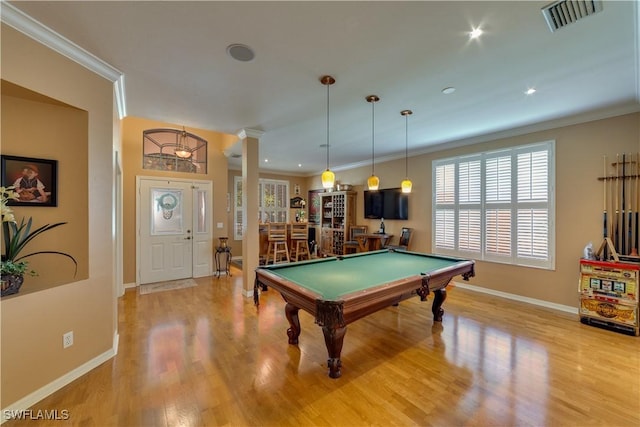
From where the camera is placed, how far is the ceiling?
1841 millimetres

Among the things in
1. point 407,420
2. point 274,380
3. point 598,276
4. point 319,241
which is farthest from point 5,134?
point 319,241

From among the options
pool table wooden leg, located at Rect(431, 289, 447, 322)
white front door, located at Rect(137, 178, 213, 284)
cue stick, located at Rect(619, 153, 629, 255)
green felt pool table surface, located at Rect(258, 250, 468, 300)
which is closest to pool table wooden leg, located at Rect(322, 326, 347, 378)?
green felt pool table surface, located at Rect(258, 250, 468, 300)

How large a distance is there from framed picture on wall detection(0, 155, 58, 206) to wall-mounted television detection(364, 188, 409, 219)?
5.54m

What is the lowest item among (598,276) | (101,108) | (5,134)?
(598,276)

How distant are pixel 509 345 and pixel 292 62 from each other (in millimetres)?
3807

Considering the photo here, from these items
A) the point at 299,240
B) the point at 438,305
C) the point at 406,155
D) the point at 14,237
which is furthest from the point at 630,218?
the point at 14,237

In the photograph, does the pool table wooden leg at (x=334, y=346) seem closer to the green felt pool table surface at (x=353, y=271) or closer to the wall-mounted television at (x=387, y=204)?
the green felt pool table surface at (x=353, y=271)

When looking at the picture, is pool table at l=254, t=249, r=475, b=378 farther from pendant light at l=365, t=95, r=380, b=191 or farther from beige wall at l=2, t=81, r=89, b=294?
beige wall at l=2, t=81, r=89, b=294

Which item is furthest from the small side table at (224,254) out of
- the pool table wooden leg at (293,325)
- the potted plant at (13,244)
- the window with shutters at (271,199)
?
the potted plant at (13,244)

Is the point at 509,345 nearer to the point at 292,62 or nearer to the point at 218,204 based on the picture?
the point at 292,62

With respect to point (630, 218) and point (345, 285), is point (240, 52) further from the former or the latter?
point (630, 218)

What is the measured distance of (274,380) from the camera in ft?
7.52

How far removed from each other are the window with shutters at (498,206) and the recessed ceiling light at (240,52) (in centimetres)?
442

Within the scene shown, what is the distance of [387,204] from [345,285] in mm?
4284
